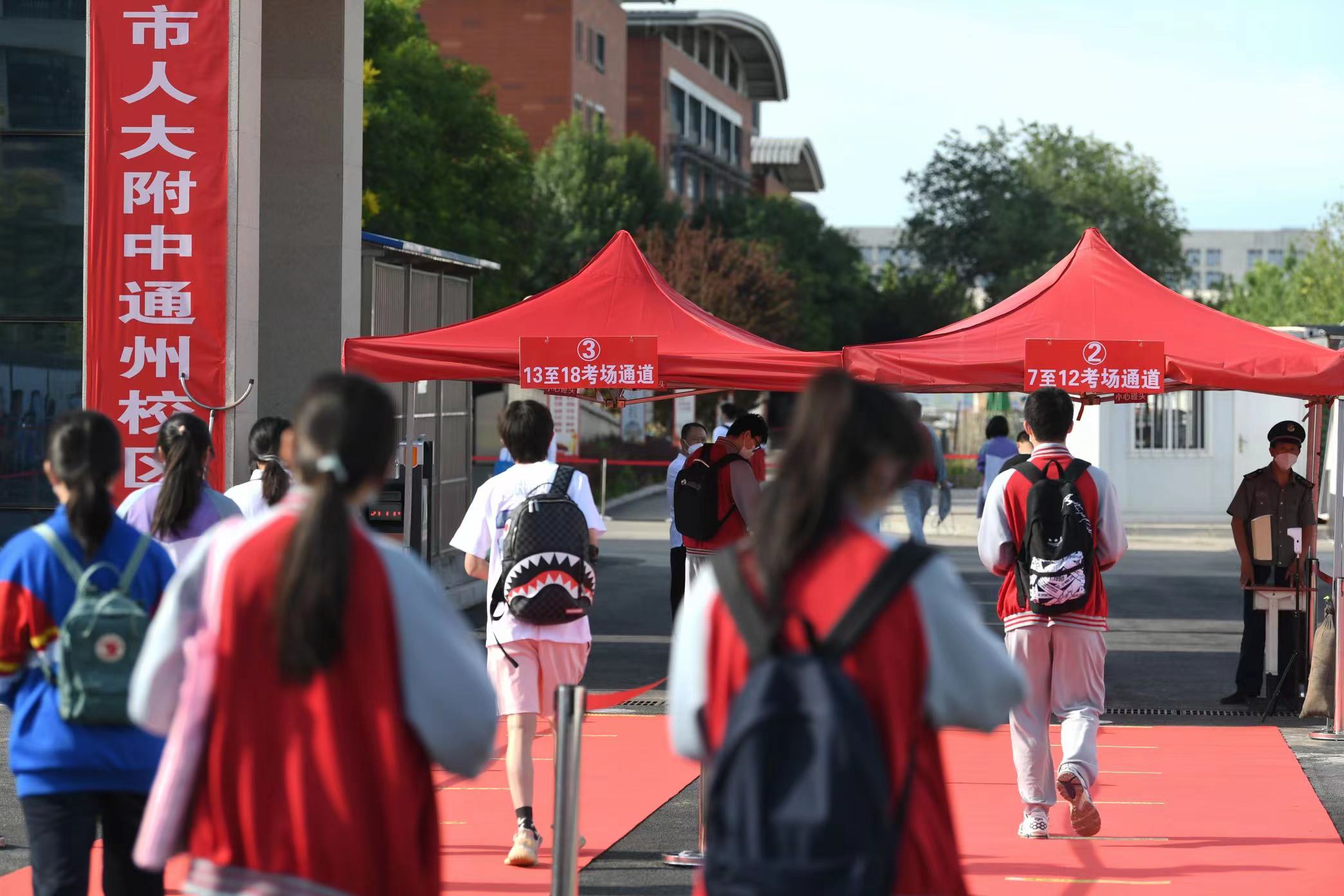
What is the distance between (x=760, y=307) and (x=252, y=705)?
161ft

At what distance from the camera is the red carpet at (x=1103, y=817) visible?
22.8ft

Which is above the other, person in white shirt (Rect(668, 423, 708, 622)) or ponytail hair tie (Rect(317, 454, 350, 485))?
ponytail hair tie (Rect(317, 454, 350, 485))

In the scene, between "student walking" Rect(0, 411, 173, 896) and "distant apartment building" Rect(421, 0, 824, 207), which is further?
"distant apartment building" Rect(421, 0, 824, 207)

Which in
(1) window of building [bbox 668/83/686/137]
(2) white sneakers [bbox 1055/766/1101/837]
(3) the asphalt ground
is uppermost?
(1) window of building [bbox 668/83/686/137]

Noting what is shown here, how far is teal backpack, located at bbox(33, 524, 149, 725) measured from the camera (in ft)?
13.2

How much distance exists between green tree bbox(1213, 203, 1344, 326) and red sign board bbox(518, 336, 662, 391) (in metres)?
35.1

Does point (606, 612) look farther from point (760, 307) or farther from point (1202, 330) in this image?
point (760, 307)

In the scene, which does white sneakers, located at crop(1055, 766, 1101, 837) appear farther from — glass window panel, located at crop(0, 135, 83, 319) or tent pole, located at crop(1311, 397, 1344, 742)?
glass window panel, located at crop(0, 135, 83, 319)

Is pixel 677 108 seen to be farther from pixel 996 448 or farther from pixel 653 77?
pixel 996 448

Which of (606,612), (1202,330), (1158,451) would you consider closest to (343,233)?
(606,612)

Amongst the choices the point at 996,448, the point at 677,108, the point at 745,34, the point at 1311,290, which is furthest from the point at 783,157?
the point at 996,448

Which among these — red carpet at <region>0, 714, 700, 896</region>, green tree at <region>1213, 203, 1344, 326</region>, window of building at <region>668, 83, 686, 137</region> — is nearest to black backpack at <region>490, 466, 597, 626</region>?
red carpet at <region>0, 714, 700, 896</region>

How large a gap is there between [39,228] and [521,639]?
717cm

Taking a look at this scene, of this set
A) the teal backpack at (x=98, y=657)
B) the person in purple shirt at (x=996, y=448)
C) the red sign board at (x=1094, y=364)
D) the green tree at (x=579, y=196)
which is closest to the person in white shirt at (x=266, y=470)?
the teal backpack at (x=98, y=657)
